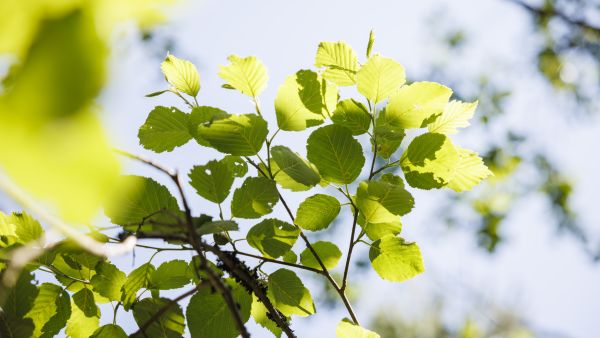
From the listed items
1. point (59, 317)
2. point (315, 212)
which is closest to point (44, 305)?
point (59, 317)

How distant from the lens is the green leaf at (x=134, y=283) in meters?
0.64

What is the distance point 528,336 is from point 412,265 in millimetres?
1747

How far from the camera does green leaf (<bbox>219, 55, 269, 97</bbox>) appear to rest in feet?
2.08

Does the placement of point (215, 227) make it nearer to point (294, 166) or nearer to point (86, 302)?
point (294, 166)

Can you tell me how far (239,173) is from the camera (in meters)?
0.70

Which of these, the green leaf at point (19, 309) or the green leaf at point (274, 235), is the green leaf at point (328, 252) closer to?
the green leaf at point (274, 235)

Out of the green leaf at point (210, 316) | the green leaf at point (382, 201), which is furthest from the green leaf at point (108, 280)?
the green leaf at point (382, 201)

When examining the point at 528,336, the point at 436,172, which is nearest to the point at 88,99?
the point at 436,172

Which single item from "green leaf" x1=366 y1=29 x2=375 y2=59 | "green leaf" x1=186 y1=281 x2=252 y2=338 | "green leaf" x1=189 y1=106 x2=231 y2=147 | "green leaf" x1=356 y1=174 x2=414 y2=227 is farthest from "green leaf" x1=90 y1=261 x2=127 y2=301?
"green leaf" x1=366 y1=29 x2=375 y2=59

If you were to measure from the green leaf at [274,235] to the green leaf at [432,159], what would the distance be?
0.19 m

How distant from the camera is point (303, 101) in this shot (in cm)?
63

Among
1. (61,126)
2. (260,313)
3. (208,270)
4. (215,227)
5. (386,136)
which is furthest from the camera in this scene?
(260,313)

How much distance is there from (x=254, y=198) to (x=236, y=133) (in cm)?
9

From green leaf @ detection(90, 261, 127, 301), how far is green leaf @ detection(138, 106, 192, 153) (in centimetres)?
18
